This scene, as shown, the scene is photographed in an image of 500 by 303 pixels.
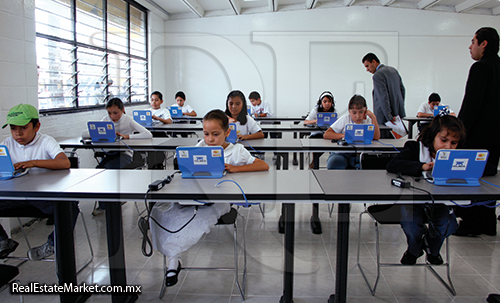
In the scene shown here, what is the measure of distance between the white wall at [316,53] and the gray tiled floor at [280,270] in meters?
4.95

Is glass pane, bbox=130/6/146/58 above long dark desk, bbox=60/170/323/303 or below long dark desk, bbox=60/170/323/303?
above

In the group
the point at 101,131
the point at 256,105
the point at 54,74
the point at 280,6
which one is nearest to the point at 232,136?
the point at 101,131

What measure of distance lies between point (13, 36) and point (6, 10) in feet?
0.68

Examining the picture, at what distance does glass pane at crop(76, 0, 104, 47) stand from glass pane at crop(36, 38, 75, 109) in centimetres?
42

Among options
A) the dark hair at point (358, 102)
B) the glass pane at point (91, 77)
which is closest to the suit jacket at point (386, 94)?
the dark hair at point (358, 102)

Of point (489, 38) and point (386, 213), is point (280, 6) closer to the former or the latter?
point (489, 38)

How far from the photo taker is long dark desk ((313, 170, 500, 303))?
63.3 inches

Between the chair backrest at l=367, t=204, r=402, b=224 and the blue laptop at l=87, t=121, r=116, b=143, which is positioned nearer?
the chair backrest at l=367, t=204, r=402, b=224

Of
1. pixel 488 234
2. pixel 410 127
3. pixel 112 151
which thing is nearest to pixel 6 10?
pixel 112 151

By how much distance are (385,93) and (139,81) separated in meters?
5.10

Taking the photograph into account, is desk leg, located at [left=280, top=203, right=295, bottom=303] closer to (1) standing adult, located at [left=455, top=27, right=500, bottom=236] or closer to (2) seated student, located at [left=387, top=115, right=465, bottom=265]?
(2) seated student, located at [left=387, top=115, right=465, bottom=265]

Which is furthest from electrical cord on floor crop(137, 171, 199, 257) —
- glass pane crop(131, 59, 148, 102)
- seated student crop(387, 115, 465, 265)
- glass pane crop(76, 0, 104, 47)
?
glass pane crop(131, 59, 148, 102)

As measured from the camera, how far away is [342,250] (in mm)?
1743

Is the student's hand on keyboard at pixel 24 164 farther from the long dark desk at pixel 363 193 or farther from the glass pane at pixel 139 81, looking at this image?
the glass pane at pixel 139 81
